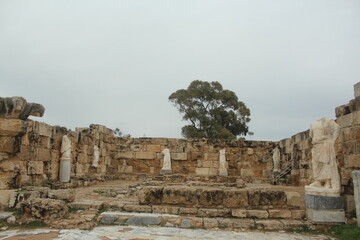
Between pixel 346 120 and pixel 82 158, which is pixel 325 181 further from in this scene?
pixel 82 158

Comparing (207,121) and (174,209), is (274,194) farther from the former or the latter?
(207,121)

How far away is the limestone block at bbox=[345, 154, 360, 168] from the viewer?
6.18m

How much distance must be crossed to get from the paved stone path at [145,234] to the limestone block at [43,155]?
151 inches

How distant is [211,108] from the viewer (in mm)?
27312

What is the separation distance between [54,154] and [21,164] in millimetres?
2047

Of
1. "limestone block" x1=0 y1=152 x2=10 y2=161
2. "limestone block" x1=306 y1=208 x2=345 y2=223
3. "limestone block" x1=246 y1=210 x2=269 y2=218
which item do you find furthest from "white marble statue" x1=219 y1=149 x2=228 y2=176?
"limestone block" x1=0 y1=152 x2=10 y2=161

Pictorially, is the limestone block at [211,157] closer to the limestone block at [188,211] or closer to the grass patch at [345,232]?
the limestone block at [188,211]

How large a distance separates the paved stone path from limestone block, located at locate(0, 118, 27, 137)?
2964mm

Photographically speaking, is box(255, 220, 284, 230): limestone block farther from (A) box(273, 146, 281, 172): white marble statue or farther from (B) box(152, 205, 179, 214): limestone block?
(A) box(273, 146, 281, 172): white marble statue

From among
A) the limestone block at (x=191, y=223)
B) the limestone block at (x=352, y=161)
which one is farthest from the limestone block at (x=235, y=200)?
the limestone block at (x=352, y=161)

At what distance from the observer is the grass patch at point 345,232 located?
4.87 meters

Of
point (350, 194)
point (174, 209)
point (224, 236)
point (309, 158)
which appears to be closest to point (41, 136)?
point (174, 209)

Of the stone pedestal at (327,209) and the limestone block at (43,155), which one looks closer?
the stone pedestal at (327,209)

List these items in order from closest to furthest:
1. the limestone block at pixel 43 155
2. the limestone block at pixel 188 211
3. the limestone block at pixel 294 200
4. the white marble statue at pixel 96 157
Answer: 1. the limestone block at pixel 188 211
2. the limestone block at pixel 294 200
3. the limestone block at pixel 43 155
4. the white marble statue at pixel 96 157
